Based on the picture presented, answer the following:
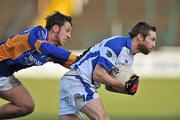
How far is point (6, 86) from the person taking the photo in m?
9.43

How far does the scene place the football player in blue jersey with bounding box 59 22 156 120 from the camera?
8094 millimetres

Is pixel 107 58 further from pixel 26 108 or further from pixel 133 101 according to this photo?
pixel 133 101

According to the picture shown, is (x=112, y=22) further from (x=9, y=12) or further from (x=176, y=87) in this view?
(x=9, y=12)

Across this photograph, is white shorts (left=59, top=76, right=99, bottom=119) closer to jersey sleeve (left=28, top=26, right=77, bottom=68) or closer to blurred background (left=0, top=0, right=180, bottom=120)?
jersey sleeve (left=28, top=26, right=77, bottom=68)

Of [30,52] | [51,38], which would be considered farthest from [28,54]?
[51,38]

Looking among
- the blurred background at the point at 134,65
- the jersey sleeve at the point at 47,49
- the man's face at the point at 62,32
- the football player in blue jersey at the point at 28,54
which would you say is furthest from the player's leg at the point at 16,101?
the blurred background at the point at 134,65

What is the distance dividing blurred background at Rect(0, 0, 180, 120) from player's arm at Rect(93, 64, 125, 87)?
17.1 ft

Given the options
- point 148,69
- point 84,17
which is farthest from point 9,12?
point 148,69

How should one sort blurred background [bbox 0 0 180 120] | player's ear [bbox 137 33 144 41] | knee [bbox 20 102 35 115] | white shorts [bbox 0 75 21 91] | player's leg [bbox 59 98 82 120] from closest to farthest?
player's ear [bbox 137 33 144 41] < player's leg [bbox 59 98 82 120] < white shorts [bbox 0 75 21 91] < knee [bbox 20 102 35 115] < blurred background [bbox 0 0 180 120]

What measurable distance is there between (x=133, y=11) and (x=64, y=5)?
727 cm

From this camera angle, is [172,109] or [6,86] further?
[172,109]

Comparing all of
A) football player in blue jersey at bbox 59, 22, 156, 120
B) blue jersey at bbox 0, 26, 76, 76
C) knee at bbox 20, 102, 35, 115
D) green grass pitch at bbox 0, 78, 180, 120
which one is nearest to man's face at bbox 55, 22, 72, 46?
blue jersey at bbox 0, 26, 76, 76

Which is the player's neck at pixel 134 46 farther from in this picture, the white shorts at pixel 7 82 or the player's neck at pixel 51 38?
the white shorts at pixel 7 82

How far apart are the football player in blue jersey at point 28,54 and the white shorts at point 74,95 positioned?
16.4 inches
